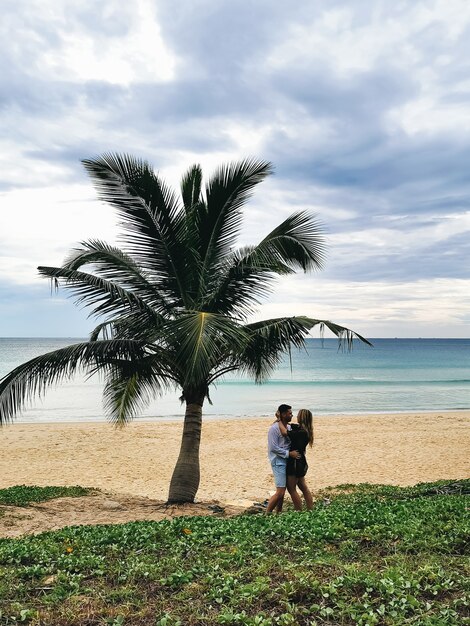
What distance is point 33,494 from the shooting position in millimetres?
10547

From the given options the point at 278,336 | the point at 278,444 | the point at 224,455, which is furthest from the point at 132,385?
the point at 224,455

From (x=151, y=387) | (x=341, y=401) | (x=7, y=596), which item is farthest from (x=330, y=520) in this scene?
(x=341, y=401)

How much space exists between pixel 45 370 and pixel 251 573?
544 centimetres

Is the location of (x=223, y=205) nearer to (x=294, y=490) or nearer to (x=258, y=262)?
(x=258, y=262)

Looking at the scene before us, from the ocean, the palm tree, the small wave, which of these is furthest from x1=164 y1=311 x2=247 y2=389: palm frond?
the small wave

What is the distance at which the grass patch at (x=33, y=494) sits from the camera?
1002 centimetres

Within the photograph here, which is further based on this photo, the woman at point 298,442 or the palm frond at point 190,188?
the palm frond at point 190,188

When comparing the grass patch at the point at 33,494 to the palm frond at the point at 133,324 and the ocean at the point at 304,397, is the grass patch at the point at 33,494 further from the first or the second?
the ocean at the point at 304,397

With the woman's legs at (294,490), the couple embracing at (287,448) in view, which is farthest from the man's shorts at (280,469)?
the woman's legs at (294,490)

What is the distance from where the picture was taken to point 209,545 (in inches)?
205

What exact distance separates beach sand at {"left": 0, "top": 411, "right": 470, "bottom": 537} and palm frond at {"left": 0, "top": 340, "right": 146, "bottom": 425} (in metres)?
1.85

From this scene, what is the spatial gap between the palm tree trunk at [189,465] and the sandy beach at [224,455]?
208 cm

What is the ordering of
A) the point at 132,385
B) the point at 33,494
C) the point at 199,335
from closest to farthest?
the point at 199,335, the point at 33,494, the point at 132,385

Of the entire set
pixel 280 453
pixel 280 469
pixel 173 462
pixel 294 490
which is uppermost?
pixel 280 453
